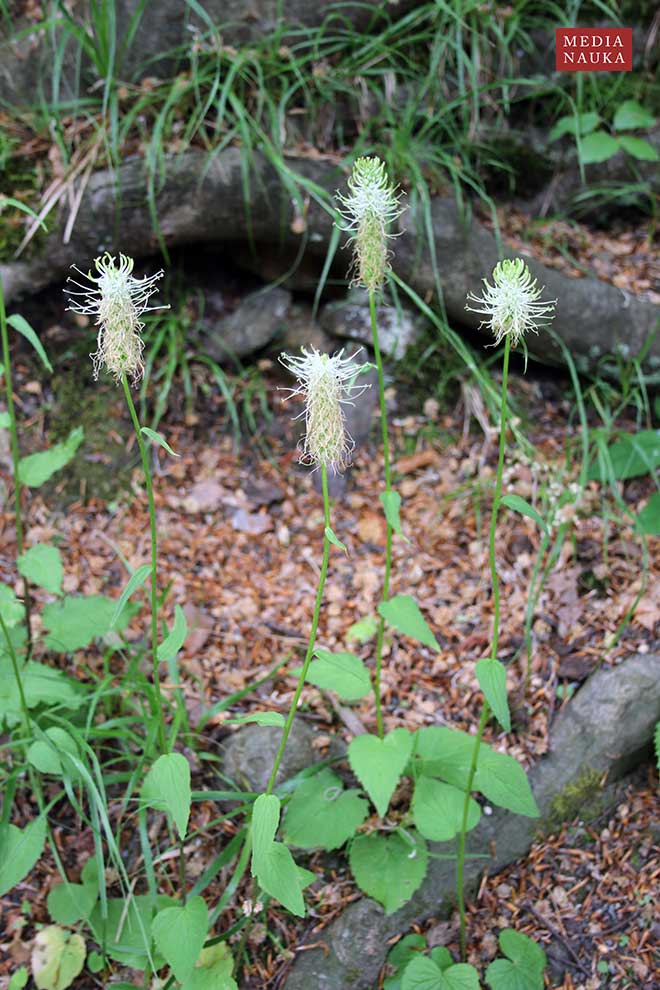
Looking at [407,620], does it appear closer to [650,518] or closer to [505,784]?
[505,784]

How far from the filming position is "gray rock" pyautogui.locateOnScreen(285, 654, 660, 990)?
2021 millimetres

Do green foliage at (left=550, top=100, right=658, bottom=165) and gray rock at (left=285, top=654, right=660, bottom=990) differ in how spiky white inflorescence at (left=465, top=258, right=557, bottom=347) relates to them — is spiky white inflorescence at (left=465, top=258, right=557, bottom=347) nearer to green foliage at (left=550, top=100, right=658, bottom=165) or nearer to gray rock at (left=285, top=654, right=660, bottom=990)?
gray rock at (left=285, top=654, right=660, bottom=990)

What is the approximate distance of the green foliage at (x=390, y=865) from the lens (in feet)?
6.48

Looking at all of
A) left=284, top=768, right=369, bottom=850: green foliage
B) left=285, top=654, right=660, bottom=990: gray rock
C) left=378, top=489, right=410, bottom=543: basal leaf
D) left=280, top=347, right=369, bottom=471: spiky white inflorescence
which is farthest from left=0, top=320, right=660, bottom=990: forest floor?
left=280, top=347, right=369, bottom=471: spiky white inflorescence

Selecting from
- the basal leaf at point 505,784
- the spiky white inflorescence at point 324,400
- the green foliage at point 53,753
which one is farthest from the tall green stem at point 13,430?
the basal leaf at point 505,784

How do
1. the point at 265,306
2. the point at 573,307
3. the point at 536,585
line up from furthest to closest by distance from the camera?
the point at 265,306 < the point at 573,307 < the point at 536,585

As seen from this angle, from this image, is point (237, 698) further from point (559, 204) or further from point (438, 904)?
point (559, 204)

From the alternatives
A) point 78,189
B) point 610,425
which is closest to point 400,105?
point 78,189

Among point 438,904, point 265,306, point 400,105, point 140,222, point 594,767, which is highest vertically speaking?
point 400,105

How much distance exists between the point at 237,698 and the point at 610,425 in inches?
69.6

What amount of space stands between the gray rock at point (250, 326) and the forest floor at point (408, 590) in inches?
7.1

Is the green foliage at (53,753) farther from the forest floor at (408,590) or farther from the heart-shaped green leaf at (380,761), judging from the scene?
the heart-shaped green leaf at (380,761)

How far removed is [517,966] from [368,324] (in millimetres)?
2467

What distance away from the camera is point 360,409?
340 centimetres
